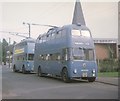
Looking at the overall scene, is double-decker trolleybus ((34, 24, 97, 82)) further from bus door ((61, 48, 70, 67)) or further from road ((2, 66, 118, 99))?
road ((2, 66, 118, 99))

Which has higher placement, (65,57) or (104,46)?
(104,46)

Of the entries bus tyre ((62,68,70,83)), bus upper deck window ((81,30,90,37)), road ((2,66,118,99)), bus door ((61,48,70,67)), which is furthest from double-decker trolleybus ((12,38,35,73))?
road ((2,66,118,99))

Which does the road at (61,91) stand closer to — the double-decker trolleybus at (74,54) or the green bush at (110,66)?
the double-decker trolleybus at (74,54)

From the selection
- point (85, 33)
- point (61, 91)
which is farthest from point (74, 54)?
point (61, 91)

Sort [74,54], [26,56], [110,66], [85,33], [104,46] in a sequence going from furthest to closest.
Result: 1. [104,46]
2. [26,56]
3. [110,66]
4. [85,33]
5. [74,54]

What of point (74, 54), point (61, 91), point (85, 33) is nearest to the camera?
point (61, 91)

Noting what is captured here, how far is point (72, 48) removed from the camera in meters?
24.1

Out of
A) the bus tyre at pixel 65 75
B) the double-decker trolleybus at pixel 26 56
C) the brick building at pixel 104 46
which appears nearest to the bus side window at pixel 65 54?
the bus tyre at pixel 65 75

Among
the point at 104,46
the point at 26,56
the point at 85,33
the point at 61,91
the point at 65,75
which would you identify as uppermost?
the point at 104,46

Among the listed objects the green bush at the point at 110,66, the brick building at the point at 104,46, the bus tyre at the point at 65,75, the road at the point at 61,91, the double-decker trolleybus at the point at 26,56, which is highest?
the brick building at the point at 104,46

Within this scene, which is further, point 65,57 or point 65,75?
point 65,57

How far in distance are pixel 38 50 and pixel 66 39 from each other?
31.9 ft

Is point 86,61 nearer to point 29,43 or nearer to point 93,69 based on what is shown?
point 93,69

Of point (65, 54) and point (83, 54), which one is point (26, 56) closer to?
point (65, 54)
